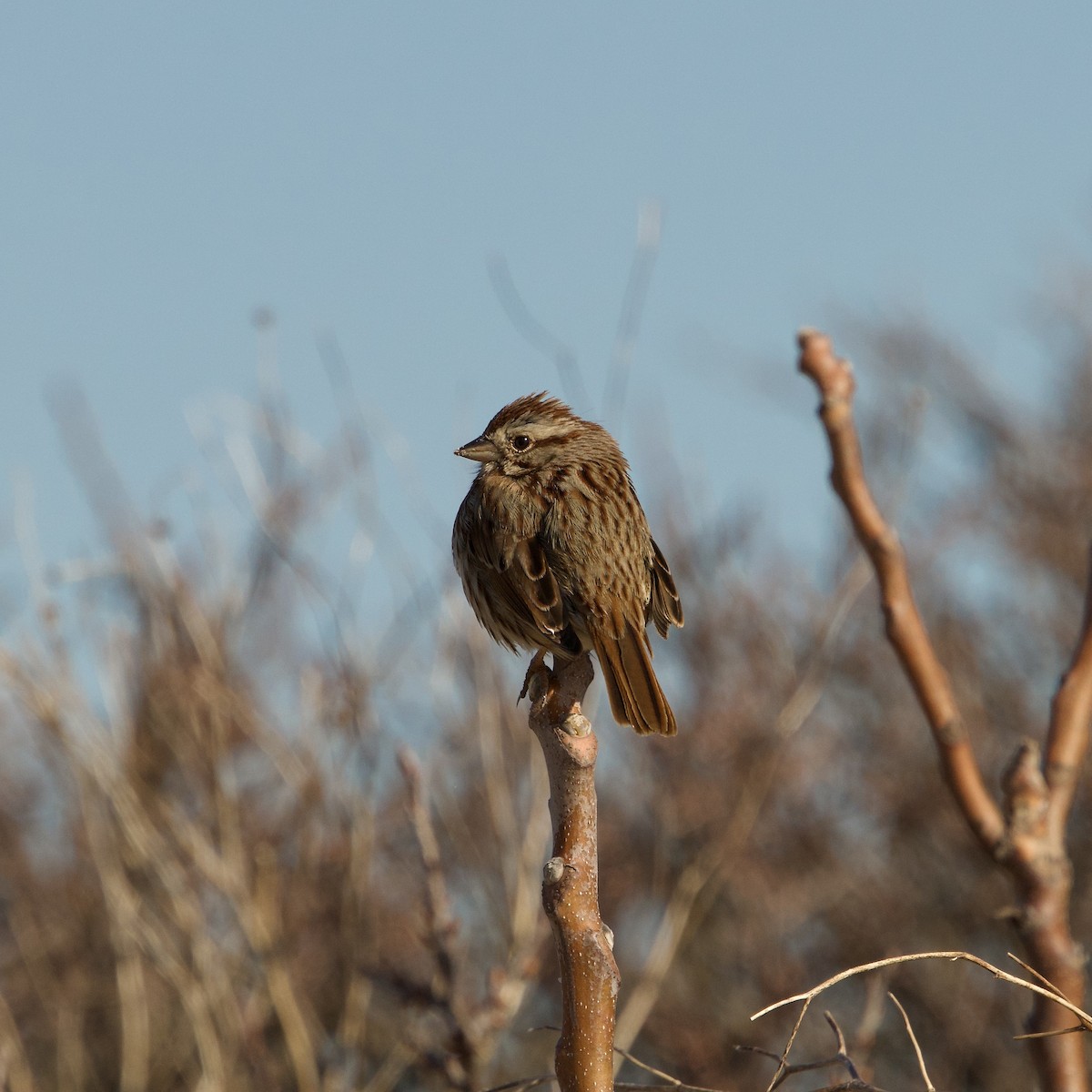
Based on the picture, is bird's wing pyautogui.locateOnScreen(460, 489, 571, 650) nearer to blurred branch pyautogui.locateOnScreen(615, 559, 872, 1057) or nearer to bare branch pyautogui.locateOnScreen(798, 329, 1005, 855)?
bare branch pyautogui.locateOnScreen(798, 329, 1005, 855)

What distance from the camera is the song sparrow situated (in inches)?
127

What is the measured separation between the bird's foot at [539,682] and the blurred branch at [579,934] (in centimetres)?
31

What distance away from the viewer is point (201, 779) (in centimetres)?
557

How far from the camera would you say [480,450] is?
3762 mm

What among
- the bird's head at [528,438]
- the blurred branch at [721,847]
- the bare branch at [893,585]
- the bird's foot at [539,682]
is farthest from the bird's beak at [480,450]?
the blurred branch at [721,847]

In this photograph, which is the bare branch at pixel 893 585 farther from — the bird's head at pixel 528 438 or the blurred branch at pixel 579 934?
the bird's head at pixel 528 438

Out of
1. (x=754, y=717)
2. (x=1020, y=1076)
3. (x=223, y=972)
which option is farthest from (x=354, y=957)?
(x=1020, y=1076)

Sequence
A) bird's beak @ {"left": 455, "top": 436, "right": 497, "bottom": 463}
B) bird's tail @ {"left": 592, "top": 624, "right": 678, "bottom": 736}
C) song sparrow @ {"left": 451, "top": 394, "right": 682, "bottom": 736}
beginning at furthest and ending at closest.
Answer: bird's beak @ {"left": 455, "top": 436, "right": 497, "bottom": 463}
song sparrow @ {"left": 451, "top": 394, "right": 682, "bottom": 736}
bird's tail @ {"left": 592, "top": 624, "right": 678, "bottom": 736}

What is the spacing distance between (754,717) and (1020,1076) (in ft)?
7.84

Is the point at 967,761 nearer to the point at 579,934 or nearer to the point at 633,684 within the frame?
the point at 633,684

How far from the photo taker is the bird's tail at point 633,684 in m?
3.04

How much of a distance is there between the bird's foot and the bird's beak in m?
0.51

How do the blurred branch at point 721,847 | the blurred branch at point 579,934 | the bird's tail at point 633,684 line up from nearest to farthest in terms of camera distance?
the blurred branch at point 579,934 < the bird's tail at point 633,684 < the blurred branch at point 721,847

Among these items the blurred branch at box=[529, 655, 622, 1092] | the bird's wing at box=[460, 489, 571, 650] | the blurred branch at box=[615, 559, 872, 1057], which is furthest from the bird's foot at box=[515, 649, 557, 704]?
the blurred branch at box=[615, 559, 872, 1057]
